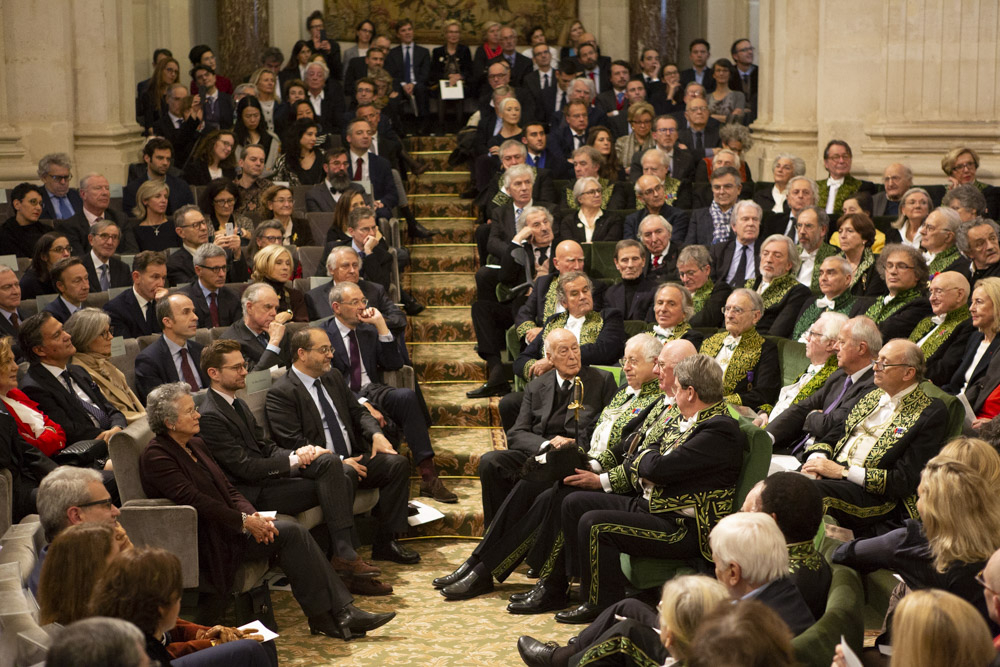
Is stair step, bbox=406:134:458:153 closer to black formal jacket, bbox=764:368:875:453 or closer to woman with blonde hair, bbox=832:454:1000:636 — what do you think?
black formal jacket, bbox=764:368:875:453

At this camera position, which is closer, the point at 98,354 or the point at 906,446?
the point at 906,446

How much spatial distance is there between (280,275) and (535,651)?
301 cm

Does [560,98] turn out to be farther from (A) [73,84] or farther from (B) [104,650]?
(B) [104,650]

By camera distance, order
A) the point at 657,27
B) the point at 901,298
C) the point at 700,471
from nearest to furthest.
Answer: the point at 700,471 → the point at 901,298 → the point at 657,27

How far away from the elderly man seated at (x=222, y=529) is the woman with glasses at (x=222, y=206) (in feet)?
10.2

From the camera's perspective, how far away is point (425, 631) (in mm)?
5125

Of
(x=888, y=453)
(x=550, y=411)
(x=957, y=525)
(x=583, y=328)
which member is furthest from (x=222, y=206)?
(x=957, y=525)

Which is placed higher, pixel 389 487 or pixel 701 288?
pixel 701 288

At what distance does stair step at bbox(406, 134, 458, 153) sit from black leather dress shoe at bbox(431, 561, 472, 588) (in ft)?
21.7

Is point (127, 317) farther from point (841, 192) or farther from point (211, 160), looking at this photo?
point (841, 192)

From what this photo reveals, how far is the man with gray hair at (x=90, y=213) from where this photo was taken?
26.2 feet

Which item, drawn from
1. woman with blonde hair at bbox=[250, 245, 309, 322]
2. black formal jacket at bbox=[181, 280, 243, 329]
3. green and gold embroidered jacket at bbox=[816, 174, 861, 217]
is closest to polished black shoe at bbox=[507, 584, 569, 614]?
woman with blonde hair at bbox=[250, 245, 309, 322]

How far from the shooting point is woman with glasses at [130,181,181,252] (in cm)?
795

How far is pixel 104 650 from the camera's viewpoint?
2.70 metres
